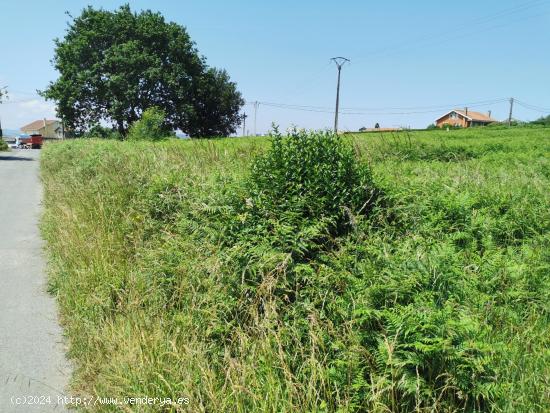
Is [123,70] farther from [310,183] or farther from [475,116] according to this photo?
[475,116]

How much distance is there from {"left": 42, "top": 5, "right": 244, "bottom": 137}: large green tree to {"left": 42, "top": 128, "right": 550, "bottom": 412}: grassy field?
40.6 meters

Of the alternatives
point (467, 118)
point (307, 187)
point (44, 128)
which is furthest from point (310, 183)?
point (44, 128)

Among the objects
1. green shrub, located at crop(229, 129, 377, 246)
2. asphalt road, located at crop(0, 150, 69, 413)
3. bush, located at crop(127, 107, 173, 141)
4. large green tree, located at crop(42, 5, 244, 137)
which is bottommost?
asphalt road, located at crop(0, 150, 69, 413)

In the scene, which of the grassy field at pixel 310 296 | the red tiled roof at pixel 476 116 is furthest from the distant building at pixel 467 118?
the grassy field at pixel 310 296

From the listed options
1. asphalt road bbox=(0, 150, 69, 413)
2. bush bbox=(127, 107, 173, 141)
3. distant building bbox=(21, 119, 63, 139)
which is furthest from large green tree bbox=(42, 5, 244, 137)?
distant building bbox=(21, 119, 63, 139)

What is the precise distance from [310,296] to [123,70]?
44.7 m

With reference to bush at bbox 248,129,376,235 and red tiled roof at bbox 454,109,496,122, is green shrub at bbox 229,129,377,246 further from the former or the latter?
red tiled roof at bbox 454,109,496,122

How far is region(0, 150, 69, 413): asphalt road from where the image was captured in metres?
3.42

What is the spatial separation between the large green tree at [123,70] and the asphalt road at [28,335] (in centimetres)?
3832

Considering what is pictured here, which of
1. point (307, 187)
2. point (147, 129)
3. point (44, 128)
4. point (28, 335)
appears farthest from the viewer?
point (44, 128)

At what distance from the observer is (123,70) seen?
43.3 m

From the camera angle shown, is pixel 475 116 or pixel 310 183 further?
pixel 475 116

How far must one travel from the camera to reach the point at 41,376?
3678mm

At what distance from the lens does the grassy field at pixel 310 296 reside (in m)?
2.62
